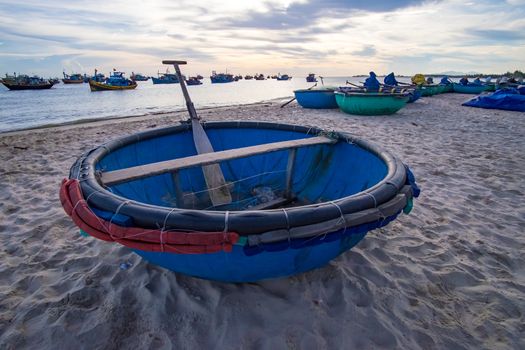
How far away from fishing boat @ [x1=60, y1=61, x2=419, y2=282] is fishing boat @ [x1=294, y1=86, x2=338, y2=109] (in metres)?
10.6

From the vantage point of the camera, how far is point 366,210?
5.66 feet

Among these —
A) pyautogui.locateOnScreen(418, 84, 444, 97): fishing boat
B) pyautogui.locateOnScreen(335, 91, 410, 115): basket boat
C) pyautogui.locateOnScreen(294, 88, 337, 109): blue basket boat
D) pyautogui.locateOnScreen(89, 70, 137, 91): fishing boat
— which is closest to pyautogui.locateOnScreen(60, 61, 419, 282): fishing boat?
pyautogui.locateOnScreen(335, 91, 410, 115): basket boat

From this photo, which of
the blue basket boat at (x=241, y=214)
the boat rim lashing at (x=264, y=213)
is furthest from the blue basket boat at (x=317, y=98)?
the boat rim lashing at (x=264, y=213)

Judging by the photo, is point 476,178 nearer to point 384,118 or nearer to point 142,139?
point 142,139

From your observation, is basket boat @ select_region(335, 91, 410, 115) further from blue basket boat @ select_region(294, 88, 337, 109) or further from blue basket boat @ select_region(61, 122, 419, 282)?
blue basket boat @ select_region(61, 122, 419, 282)

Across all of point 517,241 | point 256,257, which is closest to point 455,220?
point 517,241

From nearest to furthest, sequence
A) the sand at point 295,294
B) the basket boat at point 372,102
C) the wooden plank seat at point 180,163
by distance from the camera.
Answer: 1. the sand at point 295,294
2. the wooden plank seat at point 180,163
3. the basket boat at point 372,102

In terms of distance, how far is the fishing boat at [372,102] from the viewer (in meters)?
11.4

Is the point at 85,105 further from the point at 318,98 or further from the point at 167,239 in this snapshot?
the point at 167,239

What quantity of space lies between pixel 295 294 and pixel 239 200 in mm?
1725

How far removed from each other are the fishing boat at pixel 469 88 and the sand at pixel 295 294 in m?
29.6

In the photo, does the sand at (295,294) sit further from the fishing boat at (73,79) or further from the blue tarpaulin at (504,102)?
the fishing boat at (73,79)

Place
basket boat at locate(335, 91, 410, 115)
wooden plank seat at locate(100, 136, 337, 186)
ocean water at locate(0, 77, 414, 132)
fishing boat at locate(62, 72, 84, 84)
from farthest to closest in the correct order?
fishing boat at locate(62, 72, 84, 84) < ocean water at locate(0, 77, 414, 132) < basket boat at locate(335, 91, 410, 115) < wooden plank seat at locate(100, 136, 337, 186)

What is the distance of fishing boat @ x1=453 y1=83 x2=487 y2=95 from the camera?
26.6 meters
